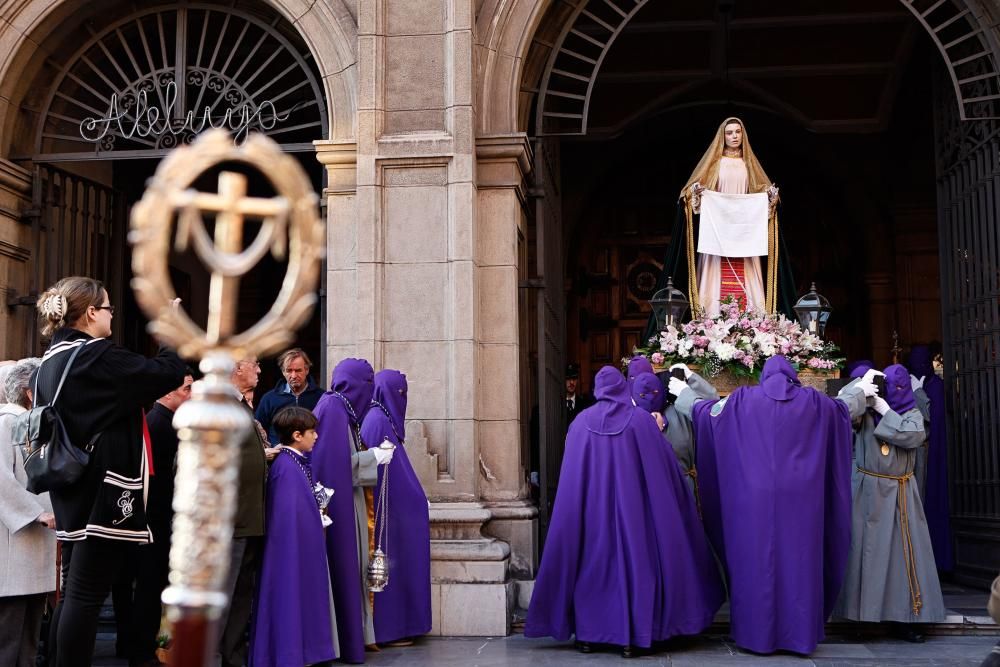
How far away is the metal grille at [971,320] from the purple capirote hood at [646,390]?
279cm

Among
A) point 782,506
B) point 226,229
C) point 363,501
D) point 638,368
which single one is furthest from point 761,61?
point 226,229

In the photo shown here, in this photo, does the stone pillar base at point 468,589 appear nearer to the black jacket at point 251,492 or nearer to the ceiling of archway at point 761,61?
the black jacket at point 251,492

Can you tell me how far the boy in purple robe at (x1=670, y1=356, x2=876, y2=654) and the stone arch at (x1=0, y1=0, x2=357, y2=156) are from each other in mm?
3869

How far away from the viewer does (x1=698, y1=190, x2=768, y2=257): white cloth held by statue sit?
34.4ft

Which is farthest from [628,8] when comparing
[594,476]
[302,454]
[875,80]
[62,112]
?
[302,454]

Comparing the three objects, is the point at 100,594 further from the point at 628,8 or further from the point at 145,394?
the point at 628,8

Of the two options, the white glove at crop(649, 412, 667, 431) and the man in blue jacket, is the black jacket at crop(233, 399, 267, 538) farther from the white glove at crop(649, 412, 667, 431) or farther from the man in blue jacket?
the white glove at crop(649, 412, 667, 431)

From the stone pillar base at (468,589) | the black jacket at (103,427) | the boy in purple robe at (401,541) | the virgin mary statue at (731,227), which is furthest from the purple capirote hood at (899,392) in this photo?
the black jacket at (103,427)

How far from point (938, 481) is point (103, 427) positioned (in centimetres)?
824

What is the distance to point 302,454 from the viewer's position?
654cm

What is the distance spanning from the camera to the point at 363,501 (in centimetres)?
745

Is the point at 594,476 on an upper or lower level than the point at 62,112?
lower

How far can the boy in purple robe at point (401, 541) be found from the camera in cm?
761

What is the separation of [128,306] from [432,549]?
5313 millimetres
